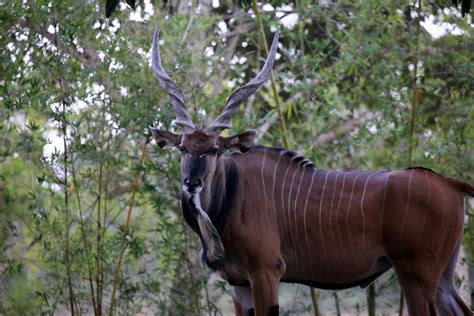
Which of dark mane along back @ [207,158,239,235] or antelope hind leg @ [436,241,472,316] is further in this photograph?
antelope hind leg @ [436,241,472,316]

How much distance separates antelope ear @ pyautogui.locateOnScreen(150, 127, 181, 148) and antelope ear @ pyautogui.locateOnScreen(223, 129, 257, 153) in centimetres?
22

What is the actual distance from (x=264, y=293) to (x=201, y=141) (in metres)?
0.71

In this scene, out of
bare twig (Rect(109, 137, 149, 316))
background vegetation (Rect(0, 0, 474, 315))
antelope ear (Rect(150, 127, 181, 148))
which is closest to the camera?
antelope ear (Rect(150, 127, 181, 148))

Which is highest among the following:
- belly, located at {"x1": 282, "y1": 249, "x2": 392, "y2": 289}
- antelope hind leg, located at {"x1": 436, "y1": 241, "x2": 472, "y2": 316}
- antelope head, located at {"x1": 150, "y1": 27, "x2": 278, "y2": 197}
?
antelope head, located at {"x1": 150, "y1": 27, "x2": 278, "y2": 197}

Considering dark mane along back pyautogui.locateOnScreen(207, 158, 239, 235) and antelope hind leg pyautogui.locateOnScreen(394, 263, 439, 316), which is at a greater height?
dark mane along back pyautogui.locateOnScreen(207, 158, 239, 235)

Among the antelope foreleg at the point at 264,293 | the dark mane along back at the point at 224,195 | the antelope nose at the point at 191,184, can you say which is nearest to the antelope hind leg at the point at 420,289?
the antelope foreleg at the point at 264,293

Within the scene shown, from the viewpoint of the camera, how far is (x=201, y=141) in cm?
400

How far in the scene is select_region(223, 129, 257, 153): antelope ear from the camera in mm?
4125

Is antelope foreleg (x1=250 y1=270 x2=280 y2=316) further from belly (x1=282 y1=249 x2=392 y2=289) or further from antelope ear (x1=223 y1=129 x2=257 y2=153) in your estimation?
antelope ear (x1=223 y1=129 x2=257 y2=153)

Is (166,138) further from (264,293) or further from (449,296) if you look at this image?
(449,296)

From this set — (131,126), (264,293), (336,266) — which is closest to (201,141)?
(264,293)

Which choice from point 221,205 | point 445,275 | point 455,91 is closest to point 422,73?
point 455,91

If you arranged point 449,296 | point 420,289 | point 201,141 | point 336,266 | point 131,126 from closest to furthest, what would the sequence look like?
1. point 201,141
2. point 420,289
3. point 336,266
4. point 449,296
5. point 131,126

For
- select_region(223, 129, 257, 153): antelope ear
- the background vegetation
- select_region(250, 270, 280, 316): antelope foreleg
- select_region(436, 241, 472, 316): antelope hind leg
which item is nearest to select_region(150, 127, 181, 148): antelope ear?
select_region(223, 129, 257, 153): antelope ear
